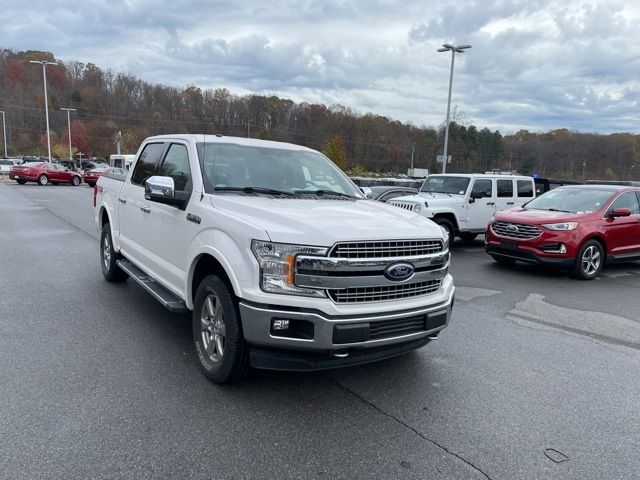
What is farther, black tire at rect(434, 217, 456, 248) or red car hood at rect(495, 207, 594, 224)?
black tire at rect(434, 217, 456, 248)

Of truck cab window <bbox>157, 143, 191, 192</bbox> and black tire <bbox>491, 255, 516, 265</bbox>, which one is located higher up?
truck cab window <bbox>157, 143, 191, 192</bbox>

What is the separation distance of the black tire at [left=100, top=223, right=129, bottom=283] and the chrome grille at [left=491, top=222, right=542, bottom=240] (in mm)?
6714

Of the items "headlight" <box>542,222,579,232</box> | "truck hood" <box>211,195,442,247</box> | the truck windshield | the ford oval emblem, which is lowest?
"headlight" <box>542,222,579,232</box>

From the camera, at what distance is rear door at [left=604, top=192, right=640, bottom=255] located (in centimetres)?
914

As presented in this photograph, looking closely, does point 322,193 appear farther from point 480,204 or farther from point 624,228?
point 480,204

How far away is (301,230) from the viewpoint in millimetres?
3393

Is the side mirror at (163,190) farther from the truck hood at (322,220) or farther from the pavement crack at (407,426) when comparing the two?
the pavement crack at (407,426)

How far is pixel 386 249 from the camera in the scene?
3531mm

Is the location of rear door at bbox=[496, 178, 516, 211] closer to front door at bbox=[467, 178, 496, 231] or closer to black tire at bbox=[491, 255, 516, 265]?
front door at bbox=[467, 178, 496, 231]

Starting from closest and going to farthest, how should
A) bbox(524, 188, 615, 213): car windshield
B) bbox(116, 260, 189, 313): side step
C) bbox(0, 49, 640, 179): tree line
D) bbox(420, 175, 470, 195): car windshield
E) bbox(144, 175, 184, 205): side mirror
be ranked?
1. bbox(144, 175, 184, 205): side mirror
2. bbox(116, 260, 189, 313): side step
3. bbox(524, 188, 615, 213): car windshield
4. bbox(420, 175, 470, 195): car windshield
5. bbox(0, 49, 640, 179): tree line

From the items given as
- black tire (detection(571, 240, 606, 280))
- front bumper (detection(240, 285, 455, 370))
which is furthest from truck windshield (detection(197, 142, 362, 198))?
black tire (detection(571, 240, 606, 280))

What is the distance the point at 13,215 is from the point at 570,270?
1530 cm

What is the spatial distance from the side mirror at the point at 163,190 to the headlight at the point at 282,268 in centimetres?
141

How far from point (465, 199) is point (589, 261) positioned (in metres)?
3.69
